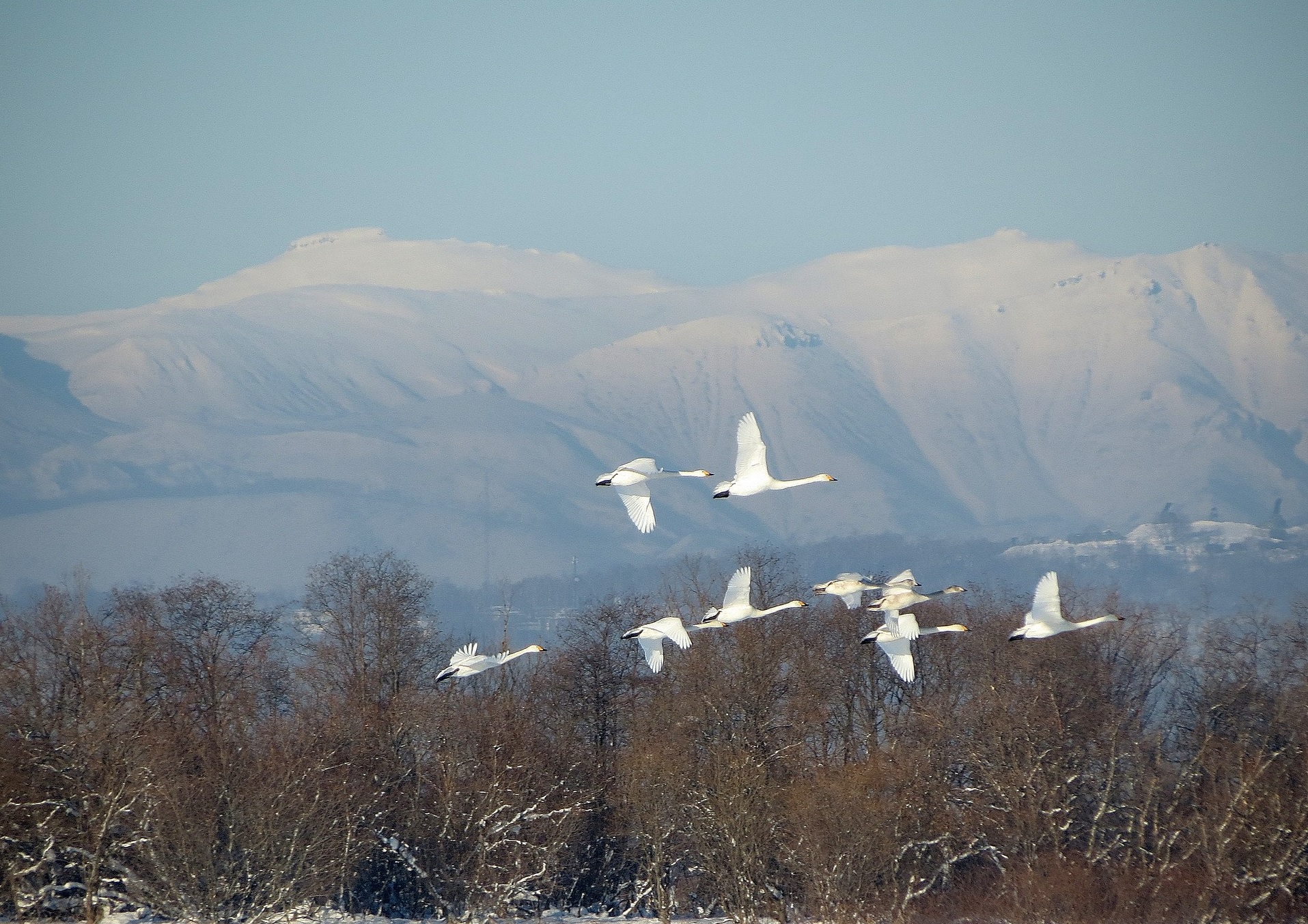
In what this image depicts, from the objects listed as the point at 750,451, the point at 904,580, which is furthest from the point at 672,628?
the point at 904,580

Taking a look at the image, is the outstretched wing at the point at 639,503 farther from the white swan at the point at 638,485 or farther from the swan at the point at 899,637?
the swan at the point at 899,637

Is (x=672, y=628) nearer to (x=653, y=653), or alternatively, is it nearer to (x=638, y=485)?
(x=653, y=653)

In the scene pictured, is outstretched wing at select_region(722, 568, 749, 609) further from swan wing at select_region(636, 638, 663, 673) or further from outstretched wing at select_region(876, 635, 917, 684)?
outstretched wing at select_region(876, 635, 917, 684)

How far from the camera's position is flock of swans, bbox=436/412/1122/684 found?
32.5 metres

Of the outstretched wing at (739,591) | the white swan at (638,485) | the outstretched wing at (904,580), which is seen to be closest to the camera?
the white swan at (638,485)

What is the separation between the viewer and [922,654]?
62.5 meters

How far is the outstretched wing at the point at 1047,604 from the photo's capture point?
32844 mm

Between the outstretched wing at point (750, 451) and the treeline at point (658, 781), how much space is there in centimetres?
1184

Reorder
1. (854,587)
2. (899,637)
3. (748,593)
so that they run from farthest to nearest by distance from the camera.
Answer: (899,637) → (854,587) → (748,593)

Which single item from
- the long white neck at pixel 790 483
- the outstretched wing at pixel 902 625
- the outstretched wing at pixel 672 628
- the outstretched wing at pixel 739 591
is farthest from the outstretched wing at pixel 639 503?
the outstretched wing at pixel 902 625

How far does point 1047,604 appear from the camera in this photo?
33.2 meters

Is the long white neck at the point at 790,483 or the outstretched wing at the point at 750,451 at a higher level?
the outstretched wing at the point at 750,451

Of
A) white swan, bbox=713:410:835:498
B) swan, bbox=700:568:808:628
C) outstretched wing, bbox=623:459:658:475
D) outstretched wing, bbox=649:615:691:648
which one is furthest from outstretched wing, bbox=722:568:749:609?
outstretched wing, bbox=623:459:658:475

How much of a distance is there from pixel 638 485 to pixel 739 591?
4.35 metres
